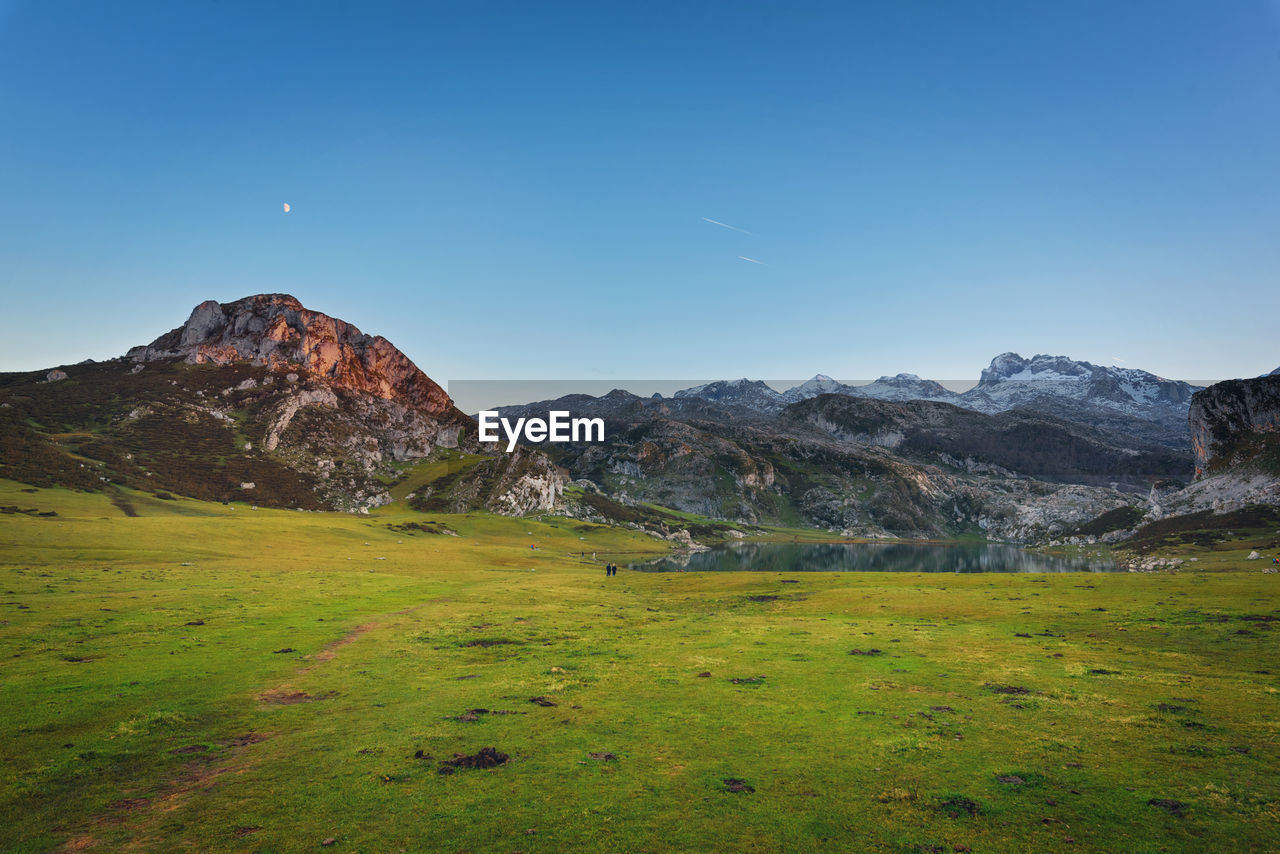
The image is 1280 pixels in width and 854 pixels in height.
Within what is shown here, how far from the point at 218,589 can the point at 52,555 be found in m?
31.5

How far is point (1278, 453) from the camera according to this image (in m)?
192

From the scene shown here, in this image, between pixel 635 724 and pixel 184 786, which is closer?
pixel 184 786

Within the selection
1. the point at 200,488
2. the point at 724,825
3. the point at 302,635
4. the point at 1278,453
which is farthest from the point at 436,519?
the point at 1278,453

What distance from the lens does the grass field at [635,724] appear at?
14.8m

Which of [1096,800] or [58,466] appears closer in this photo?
[1096,800]

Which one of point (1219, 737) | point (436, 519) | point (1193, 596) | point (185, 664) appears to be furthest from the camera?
point (436, 519)

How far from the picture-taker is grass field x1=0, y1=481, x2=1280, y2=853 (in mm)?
14828

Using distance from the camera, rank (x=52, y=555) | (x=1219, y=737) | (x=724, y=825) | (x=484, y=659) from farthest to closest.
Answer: (x=52, y=555) < (x=484, y=659) < (x=1219, y=737) < (x=724, y=825)

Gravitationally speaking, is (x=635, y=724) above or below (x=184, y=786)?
below

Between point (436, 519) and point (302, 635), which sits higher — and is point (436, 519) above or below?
below

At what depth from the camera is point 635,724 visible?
22969 millimetres

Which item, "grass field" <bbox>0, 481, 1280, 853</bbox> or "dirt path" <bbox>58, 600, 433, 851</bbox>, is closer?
"dirt path" <bbox>58, 600, 433, 851</bbox>

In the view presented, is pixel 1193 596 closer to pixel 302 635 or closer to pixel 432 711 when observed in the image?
pixel 432 711

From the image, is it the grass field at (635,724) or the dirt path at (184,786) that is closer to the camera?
the dirt path at (184,786)
